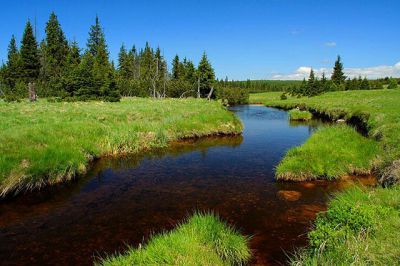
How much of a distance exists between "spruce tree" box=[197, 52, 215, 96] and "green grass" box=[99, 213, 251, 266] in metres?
72.9

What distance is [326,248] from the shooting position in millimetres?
6945

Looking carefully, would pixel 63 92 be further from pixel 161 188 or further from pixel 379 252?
pixel 379 252

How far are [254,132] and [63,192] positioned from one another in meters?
21.1

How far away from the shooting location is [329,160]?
15.1 m

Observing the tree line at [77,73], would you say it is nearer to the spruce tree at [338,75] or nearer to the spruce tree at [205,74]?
the spruce tree at [205,74]

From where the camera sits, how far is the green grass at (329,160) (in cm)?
1444

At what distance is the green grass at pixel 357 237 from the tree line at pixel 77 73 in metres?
50.0

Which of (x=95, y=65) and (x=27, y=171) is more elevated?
(x=95, y=65)

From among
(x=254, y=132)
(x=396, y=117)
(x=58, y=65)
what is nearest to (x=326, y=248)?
(x=396, y=117)

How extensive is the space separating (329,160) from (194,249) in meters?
10.2

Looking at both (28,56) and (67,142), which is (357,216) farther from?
(28,56)

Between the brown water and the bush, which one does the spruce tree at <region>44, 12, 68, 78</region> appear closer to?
the bush

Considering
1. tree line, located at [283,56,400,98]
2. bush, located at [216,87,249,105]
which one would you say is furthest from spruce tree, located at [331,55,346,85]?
bush, located at [216,87,249,105]

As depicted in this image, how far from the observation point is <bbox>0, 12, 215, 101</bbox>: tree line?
5394 centimetres
